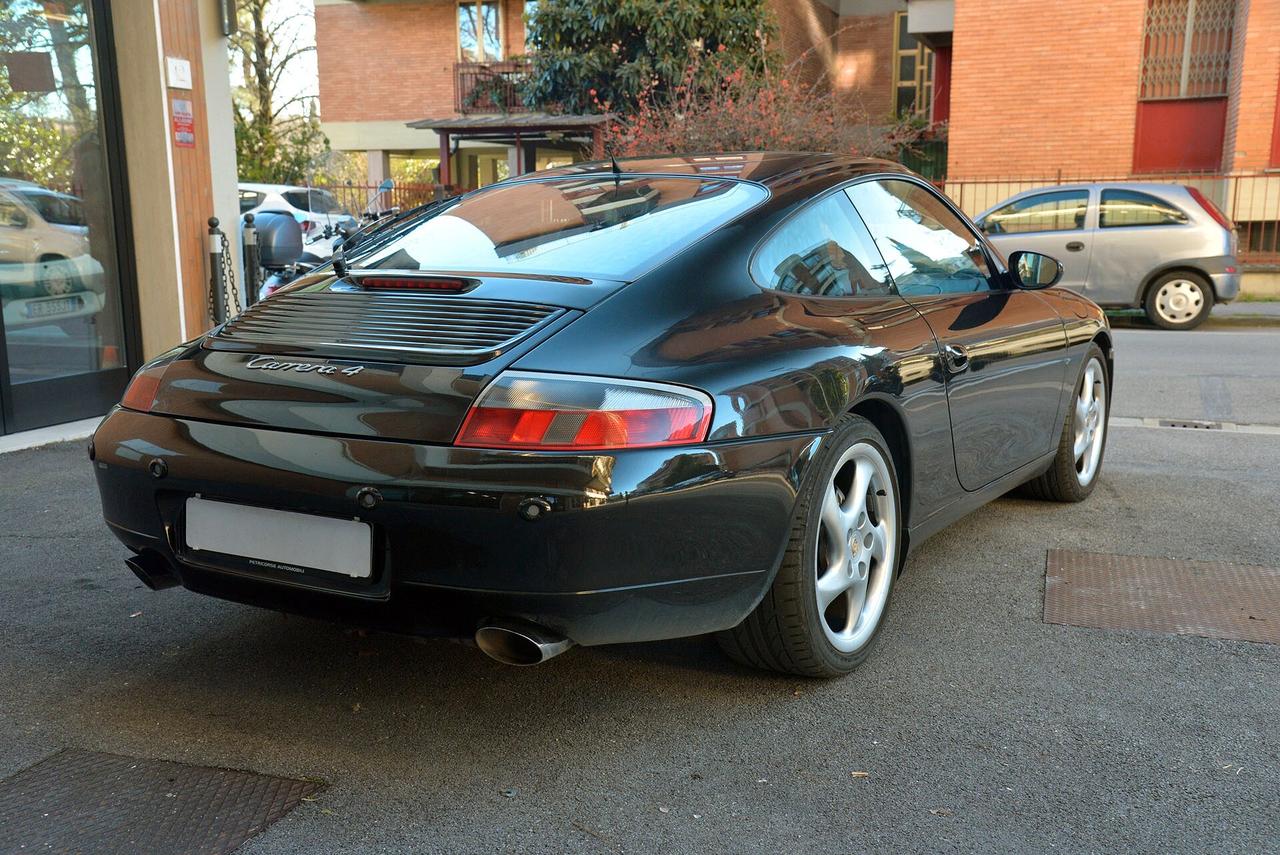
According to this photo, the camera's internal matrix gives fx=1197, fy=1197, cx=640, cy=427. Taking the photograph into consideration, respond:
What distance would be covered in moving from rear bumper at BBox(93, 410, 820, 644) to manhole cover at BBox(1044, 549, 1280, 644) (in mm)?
1471

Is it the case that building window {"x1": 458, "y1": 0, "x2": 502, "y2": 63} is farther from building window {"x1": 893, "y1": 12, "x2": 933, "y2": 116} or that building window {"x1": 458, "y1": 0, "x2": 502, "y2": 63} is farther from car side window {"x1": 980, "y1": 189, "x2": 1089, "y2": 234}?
car side window {"x1": 980, "y1": 189, "x2": 1089, "y2": 234}

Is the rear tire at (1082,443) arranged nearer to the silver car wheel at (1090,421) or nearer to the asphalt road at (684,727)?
the silver car wheel at (1090,421)

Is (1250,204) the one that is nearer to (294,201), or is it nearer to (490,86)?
(294,201)

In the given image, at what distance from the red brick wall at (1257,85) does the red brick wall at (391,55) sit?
17.6 m

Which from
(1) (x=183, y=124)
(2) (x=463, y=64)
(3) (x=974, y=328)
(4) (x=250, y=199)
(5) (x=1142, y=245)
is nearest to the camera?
(3) (x=974, y=328)

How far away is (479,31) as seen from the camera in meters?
30.6

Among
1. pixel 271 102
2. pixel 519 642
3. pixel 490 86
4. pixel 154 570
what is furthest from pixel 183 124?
pixel 271 102

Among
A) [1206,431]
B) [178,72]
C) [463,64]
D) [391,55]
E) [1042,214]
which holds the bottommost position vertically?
[1206,431]

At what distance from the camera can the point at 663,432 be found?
102 inches

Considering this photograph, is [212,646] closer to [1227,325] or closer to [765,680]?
[765,680]

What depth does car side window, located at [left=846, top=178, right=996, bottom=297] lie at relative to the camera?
373cm

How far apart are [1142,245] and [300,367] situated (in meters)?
12.3

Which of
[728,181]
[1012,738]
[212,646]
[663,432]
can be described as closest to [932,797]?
[1012,738]

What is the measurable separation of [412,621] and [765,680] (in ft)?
3.46
